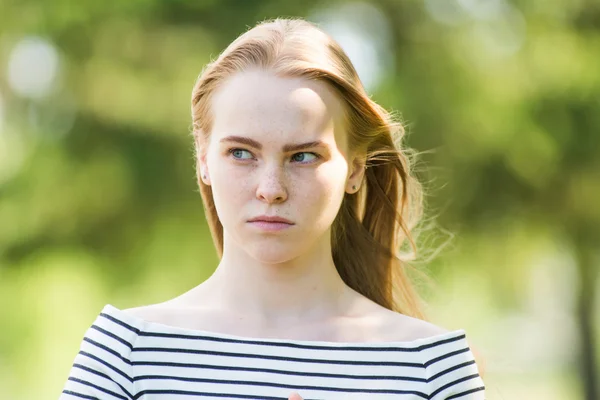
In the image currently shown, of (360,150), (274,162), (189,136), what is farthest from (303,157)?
(189,136)

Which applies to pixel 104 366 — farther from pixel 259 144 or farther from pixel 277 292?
pixel 259 144

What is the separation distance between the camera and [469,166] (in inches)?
323

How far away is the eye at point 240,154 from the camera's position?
2488 millimetres

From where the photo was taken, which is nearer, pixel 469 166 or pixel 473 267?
pixel 469 166

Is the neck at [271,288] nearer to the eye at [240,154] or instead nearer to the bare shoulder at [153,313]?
the bare shoulder at [153,313]

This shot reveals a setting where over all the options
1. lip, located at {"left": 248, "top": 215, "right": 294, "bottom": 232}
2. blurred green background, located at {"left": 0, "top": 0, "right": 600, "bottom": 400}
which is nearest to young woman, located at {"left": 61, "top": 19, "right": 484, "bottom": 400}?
lip, located at {"left": 248, "top": 215, "right": 294, "bottom": 232}

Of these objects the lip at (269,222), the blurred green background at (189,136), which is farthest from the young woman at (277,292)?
the blurred green background at (189,136)

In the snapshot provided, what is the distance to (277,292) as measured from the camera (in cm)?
260

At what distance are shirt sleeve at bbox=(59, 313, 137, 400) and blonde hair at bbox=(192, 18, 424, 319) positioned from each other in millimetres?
462

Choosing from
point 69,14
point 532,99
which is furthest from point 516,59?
point 69,14

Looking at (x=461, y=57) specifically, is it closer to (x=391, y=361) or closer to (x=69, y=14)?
(x=69, y=14)

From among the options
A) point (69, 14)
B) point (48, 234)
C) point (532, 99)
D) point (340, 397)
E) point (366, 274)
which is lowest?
point (340, 397)

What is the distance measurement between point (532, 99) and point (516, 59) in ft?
1.28

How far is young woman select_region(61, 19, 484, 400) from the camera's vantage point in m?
2.46
